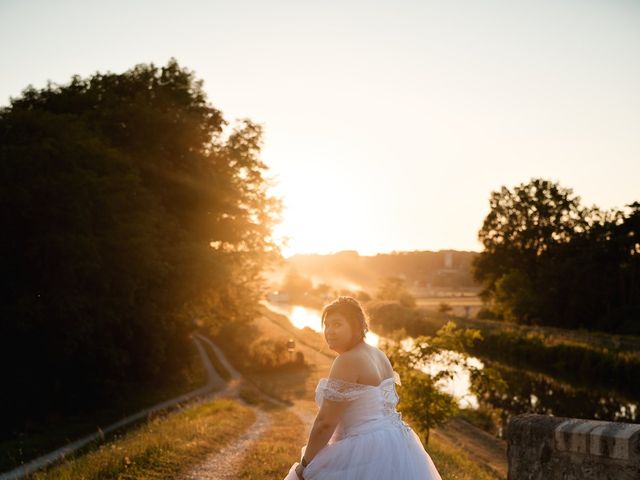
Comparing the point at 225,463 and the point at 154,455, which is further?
the point at 225,463

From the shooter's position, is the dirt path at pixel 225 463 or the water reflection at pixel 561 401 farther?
the water reflection at pixel 561 401

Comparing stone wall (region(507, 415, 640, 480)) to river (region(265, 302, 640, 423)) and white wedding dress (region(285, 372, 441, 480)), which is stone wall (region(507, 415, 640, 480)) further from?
river (region(265, 302, 640, 423))

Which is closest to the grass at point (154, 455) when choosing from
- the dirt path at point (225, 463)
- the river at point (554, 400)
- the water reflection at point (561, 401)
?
the dirt path at point (225, 463)

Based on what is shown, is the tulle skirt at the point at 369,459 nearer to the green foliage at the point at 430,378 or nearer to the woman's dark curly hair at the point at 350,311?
the woman's dark curly hair at the point at 350,311

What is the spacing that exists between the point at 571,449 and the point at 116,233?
1933 centimetres

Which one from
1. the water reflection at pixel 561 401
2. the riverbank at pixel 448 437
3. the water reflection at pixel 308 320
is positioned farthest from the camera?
the water reflection at pixel 308 320

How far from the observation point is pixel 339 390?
3.85m

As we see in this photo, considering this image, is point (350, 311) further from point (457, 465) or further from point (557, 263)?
point (557, 263)

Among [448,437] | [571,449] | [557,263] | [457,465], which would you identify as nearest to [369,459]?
[571,449]

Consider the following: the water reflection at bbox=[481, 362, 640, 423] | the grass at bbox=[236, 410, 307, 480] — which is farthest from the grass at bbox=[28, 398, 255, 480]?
the water reflection at bbox=[481, 362, 640, 423]

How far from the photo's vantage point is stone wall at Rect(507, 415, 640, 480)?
3.81 metres

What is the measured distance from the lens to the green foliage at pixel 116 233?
18562 mm

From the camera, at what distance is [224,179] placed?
96.1ft

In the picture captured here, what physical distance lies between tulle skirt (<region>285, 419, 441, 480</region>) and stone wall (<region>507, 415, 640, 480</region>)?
919 millimetres
